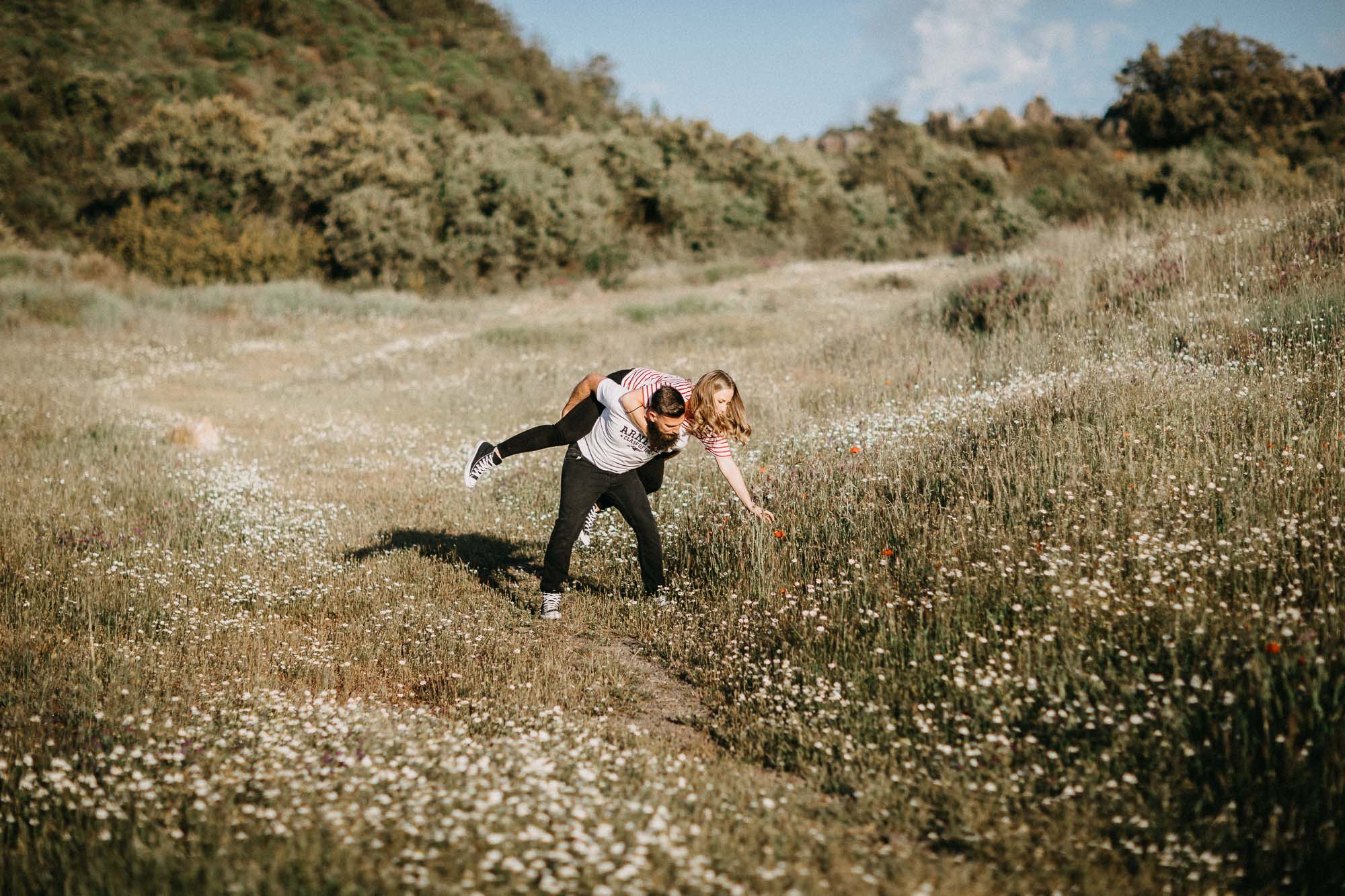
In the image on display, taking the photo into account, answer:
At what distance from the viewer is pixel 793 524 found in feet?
20.9

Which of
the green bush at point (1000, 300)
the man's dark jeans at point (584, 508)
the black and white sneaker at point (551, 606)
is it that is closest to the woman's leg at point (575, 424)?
the man's dark jeans at point (584, 508)

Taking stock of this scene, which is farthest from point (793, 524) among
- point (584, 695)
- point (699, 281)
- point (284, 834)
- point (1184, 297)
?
point (699, 281)

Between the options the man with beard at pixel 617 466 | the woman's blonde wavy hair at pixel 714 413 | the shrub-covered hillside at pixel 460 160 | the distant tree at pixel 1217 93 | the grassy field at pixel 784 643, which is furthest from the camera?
the distant tree at pixel 1217 93

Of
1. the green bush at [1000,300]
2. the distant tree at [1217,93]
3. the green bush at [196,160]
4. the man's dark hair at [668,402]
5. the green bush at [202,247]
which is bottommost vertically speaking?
the man's dark hair at [668,402]

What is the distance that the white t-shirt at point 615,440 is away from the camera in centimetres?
555

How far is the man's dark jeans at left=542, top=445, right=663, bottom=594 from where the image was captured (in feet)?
18.9

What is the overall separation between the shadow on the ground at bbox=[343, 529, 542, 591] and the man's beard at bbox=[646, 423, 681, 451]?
6.84 feet

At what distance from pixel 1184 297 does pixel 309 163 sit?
104 feet

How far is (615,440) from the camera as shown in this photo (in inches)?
222

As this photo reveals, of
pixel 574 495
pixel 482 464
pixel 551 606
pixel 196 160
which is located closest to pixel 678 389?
pixel 574 495

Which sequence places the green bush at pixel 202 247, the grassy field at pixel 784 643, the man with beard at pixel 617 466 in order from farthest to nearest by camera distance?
the green bush at pixel 202 247 → the man with beard at pixel 617 466 → the grassy field at pixel 784 643

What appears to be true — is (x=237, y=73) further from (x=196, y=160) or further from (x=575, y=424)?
(x=575, y=424)

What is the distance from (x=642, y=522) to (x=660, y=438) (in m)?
0.81

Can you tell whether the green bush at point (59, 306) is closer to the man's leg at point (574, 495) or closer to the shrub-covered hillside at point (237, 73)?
the shrub-covered hillside at point (237, 73)
